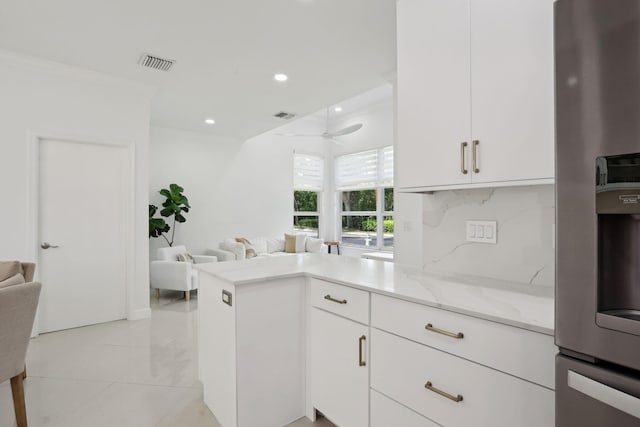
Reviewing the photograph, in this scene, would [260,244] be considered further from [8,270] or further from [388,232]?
[8,270]

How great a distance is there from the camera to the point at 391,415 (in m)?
1.43

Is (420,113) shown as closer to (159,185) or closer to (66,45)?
(66,45)

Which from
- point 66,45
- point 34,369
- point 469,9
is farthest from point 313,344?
point 66,45

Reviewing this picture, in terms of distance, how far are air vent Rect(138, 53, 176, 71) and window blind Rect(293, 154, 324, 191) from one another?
4158 mm

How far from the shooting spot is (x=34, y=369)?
2547mm

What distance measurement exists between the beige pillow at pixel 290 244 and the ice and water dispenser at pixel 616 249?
5977 millimetres

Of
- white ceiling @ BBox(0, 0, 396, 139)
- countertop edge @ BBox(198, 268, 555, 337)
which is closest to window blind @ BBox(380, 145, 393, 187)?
white ceiling @ BBox(0, 0, 396, 139)

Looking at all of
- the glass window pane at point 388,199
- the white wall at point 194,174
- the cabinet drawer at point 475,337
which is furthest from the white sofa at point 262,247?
the cabinet drawer at point 475,337

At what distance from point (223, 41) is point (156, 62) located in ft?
2.80

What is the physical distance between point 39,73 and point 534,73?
4169 mm

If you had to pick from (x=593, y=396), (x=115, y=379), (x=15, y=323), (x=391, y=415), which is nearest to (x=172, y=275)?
(x=115, y=379)

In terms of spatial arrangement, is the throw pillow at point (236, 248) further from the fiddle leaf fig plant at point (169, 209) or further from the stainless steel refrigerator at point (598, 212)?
the stainless steel refrigerator at point (598, 212)

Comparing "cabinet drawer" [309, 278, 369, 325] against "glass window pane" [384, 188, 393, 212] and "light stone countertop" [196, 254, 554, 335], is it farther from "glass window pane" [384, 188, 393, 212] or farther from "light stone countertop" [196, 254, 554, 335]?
"glass window pane" [384, 188, 393, 212]

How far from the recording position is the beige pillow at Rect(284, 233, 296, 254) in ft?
21.6
